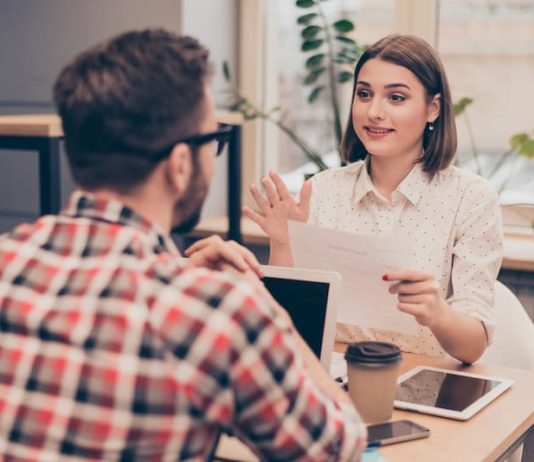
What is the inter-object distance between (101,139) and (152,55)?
0.35 feet

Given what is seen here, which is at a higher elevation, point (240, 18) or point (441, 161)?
point (240, 18)

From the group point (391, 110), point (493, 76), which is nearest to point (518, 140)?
point (493, 76)

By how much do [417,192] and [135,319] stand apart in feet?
4.15

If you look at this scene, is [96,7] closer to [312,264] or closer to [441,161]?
[441,161]

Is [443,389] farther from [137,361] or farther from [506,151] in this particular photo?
[506,151]

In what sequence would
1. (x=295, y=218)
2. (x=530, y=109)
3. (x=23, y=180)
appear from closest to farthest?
(x=295, y=218) → (x=530, y=109) → (x=23, y=180)

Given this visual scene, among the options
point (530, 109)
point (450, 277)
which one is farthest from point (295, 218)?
point (530, 109)

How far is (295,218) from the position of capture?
6.10 ft

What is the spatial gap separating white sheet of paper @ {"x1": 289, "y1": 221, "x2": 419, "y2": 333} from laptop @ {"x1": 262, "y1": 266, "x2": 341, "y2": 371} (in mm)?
114

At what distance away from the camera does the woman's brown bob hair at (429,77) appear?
2045mm

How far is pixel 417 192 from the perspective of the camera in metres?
2.08

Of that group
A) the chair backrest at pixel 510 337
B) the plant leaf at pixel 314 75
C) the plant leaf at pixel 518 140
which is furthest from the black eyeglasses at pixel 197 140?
the plant leaf at pixel 314 75

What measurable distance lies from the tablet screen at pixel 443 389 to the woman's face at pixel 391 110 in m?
0.55

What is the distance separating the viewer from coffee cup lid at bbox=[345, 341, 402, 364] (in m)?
1.45
